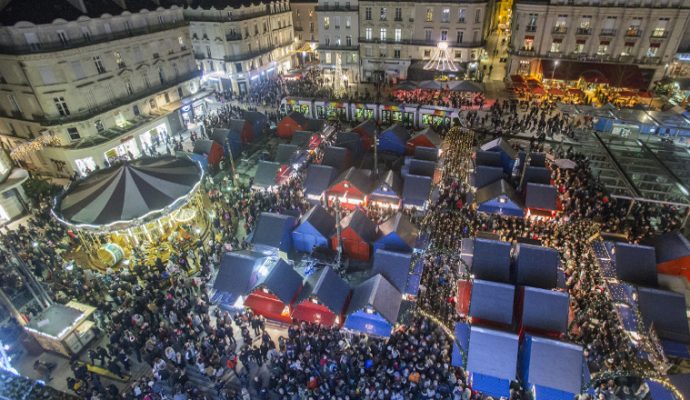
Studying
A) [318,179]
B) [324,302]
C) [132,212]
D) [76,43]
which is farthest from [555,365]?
[76,43]

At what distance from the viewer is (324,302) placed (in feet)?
56.1

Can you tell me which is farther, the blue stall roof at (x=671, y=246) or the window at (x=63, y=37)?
the window at (x=63, y=37)

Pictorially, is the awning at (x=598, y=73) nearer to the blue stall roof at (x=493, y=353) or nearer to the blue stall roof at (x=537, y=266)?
the blue stall roof at (x=537, y=266)

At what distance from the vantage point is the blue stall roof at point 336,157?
29734 millimetres

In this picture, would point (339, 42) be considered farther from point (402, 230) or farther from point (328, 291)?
point (328, 291)

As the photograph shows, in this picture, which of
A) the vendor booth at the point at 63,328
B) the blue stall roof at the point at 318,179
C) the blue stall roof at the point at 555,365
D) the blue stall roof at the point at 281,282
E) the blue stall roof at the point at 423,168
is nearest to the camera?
the blue stall roof at the point at 555,365

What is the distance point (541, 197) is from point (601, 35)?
29.5 meters

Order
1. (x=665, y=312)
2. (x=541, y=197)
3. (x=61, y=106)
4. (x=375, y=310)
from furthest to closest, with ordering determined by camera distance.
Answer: (x=61, y=106)
(x=541, y=197)
(x=375, y=310)
(x=665, y=312)

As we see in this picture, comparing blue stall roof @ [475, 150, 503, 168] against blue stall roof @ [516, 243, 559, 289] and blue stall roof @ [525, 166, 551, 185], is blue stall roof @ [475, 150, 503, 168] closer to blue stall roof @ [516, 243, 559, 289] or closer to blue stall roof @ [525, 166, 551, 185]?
blue stall roof @ [525, 166, 551, 185]

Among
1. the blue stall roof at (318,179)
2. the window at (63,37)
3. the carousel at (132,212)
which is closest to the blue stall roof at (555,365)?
the blue stall roof at (318,179)

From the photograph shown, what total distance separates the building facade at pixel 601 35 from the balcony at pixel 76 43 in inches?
1553

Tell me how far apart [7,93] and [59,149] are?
5.58 metres

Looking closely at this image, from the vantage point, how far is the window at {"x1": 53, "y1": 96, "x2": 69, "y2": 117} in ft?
97.7

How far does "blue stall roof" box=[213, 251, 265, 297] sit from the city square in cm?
15
